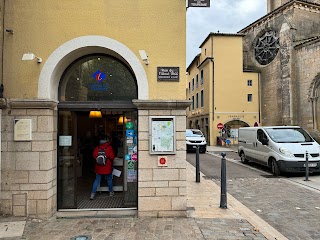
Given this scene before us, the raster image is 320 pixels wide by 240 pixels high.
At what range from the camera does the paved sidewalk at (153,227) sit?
14.3 feet

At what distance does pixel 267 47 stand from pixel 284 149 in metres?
24.4

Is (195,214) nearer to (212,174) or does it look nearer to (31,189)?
(31,189)

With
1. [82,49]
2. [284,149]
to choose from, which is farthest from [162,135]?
[284,149]

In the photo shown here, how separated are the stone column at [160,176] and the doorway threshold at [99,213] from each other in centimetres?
32

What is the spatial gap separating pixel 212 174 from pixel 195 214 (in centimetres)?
546

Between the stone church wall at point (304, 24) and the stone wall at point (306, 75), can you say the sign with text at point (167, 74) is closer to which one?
the stone wall at point (306, 75)

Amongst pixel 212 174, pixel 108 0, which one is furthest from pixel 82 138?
pixel 212 174

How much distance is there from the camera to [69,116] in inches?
229

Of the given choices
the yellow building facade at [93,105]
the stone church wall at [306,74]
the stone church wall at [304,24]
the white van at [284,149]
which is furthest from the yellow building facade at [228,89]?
the yellow building facade at [93,105]

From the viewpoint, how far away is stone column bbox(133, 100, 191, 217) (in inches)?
205

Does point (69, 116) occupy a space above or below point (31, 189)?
above

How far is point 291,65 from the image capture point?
27375 mm

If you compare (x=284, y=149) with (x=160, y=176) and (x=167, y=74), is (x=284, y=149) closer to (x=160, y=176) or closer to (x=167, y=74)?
(x=160, y=176)

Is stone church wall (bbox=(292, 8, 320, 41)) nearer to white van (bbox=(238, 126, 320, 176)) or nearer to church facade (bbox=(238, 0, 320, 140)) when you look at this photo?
church facade (bbox=(238, 0, 320, 140))
